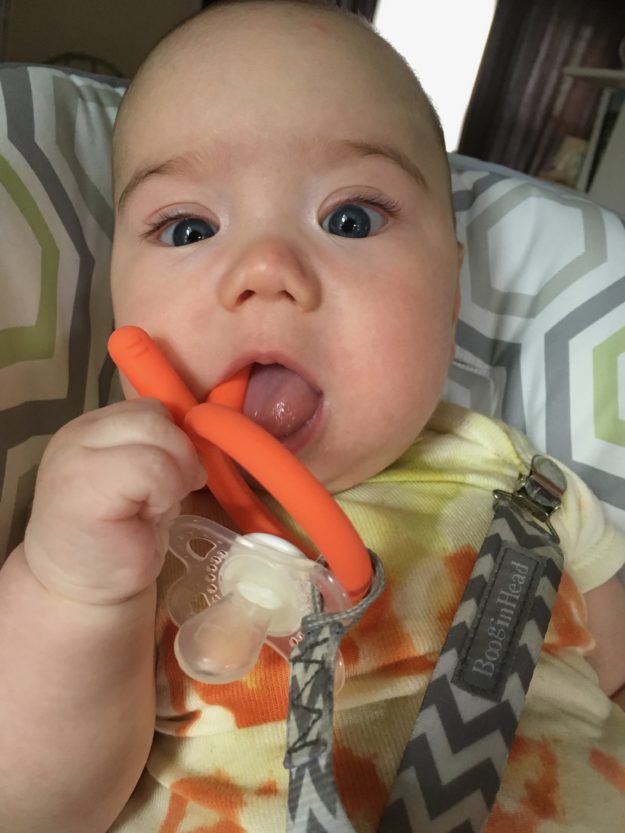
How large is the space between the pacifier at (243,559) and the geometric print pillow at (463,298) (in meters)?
0.22

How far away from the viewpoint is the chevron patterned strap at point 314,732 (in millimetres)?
428

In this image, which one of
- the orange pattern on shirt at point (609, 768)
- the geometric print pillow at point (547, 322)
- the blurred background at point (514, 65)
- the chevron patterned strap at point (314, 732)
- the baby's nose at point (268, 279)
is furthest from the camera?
the blurred background at point (514, 65)

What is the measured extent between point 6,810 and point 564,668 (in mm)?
525

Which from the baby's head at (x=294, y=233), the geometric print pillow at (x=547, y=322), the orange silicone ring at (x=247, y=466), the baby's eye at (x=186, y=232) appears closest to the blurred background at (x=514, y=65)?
the geometric print pillow at (x=547, y=322)

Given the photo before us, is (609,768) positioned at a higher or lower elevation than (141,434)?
lower

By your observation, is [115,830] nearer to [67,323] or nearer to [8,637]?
[8,637]

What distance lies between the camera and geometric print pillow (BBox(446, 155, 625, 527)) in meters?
0.96

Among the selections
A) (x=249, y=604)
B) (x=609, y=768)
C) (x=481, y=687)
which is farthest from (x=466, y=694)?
(x=249, y=604)

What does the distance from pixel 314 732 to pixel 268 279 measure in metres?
0.32

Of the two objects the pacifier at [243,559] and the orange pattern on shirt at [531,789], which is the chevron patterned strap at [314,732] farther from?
the orange pattern on shirt at [531,789]

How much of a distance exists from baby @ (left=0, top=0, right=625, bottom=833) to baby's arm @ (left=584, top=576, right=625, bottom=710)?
100 mm

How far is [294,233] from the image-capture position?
24.1 inches

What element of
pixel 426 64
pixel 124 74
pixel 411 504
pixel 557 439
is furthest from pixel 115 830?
pixel 426 64

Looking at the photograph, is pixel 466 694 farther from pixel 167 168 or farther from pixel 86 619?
pixel 167 168
